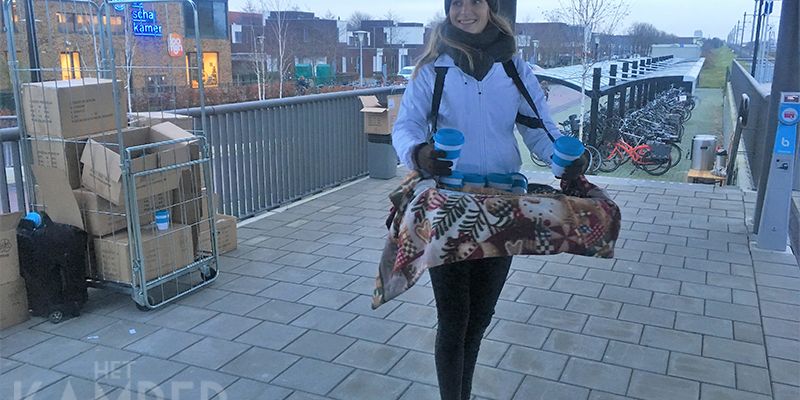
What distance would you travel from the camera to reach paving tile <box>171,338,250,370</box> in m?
3.28

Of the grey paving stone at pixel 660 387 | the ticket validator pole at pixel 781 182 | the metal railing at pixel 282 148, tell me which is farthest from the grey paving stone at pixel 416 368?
the ticket validator pole at pixel 781 182

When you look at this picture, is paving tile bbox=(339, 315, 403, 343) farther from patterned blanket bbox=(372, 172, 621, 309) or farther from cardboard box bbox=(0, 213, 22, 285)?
cardboard box bbox=(0, 213, 22, 285)

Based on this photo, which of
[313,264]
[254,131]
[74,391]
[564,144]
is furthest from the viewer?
[254,131]

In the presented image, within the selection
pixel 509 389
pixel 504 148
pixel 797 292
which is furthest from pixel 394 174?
pixel 504 148

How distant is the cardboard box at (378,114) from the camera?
750 cm

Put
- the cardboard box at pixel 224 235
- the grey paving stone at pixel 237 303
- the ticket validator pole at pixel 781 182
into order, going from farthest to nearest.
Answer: the ticket validator pole at pixel 781 182, the cardboard box at pixel 224 235, the grey paving stone at pixel 237 303

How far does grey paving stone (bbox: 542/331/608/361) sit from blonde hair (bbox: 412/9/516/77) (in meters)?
1.78

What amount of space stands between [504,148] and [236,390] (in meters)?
1.67

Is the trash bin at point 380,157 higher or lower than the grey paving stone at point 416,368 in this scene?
higher

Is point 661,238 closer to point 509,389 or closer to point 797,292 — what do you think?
point 797,292

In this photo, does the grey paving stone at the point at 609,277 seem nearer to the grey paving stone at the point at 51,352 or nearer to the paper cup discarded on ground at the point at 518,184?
the paper cup discarded on ground at the point at 518,184

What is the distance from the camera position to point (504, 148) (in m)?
2.33

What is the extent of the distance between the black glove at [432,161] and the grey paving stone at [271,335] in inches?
68.3

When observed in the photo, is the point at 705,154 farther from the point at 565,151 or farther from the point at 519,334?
the point at 565,151
